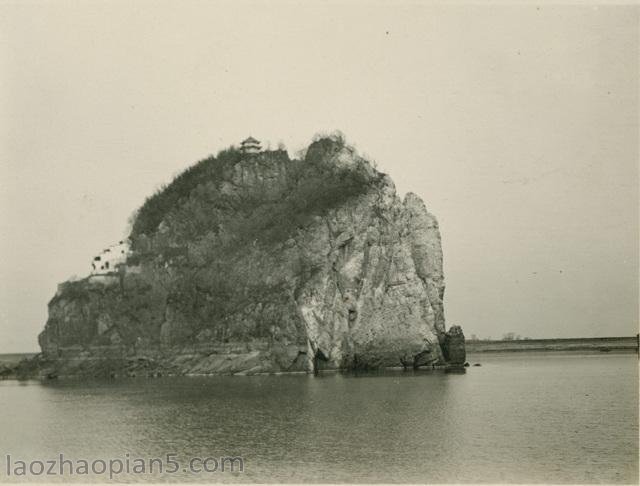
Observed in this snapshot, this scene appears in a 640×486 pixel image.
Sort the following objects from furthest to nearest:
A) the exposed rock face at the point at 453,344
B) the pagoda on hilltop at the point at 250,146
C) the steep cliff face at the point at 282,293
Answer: the pagoda on hilltop at the point at 250,146 → the exposed rock face at the point at 453,344 → the steep cliff face at the point at 282,293

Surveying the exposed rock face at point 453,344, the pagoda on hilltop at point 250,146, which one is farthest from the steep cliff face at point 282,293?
the pagoda on hilltop at point 250,146

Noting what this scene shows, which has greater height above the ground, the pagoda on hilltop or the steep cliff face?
the pagoda on hilltop

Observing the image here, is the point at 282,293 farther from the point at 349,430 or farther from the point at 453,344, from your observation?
the point at 349,430

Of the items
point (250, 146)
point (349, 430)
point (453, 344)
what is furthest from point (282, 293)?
point (349, 430)

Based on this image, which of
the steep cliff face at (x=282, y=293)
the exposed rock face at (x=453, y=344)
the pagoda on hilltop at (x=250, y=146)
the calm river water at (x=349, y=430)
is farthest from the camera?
the pagoda on hilltop at (x=250, y=146)

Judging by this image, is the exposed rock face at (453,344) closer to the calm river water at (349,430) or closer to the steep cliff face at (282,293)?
the steep cliff face at (282,293)

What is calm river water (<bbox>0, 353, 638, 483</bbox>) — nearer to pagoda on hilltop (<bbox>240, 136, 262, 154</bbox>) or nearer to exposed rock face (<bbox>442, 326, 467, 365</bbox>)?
exposed rock face (<bbox>442, 326, 467, 365</bbox>)

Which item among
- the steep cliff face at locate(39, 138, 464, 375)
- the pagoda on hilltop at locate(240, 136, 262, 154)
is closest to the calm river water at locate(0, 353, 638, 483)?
A: the steep cliff face at locate(39, 138, 464, 375)
